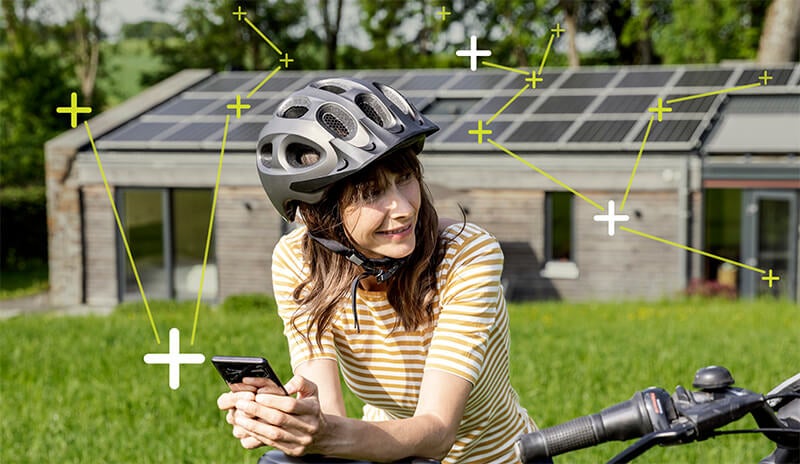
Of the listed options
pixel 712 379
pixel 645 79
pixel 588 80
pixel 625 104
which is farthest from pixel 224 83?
pixel 712 379

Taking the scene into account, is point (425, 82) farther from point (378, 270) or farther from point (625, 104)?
point (378, 270)

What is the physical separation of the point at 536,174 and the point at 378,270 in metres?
18.7

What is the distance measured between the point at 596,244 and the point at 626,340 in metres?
9.30

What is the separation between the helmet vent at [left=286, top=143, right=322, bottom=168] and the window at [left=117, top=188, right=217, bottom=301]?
66.6 feet

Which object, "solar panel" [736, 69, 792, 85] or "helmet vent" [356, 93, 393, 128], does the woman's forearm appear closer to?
"helmet vent" [356, 93, 393, 128]

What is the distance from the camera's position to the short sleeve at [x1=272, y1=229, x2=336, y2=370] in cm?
231

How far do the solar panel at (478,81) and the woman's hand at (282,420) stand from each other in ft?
71.2

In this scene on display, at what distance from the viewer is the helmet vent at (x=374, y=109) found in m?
2.28

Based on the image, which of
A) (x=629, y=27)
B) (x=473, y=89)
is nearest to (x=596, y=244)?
(x=473, y=89)

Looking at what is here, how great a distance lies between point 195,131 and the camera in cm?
2230

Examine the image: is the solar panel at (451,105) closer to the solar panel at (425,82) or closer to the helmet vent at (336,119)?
the solar panel at (425,82)

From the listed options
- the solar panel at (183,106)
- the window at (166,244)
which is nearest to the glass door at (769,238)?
the window at (166,244)

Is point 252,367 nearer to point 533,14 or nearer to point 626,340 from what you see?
point 626,340

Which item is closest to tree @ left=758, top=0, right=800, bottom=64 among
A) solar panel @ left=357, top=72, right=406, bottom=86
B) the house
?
the house
